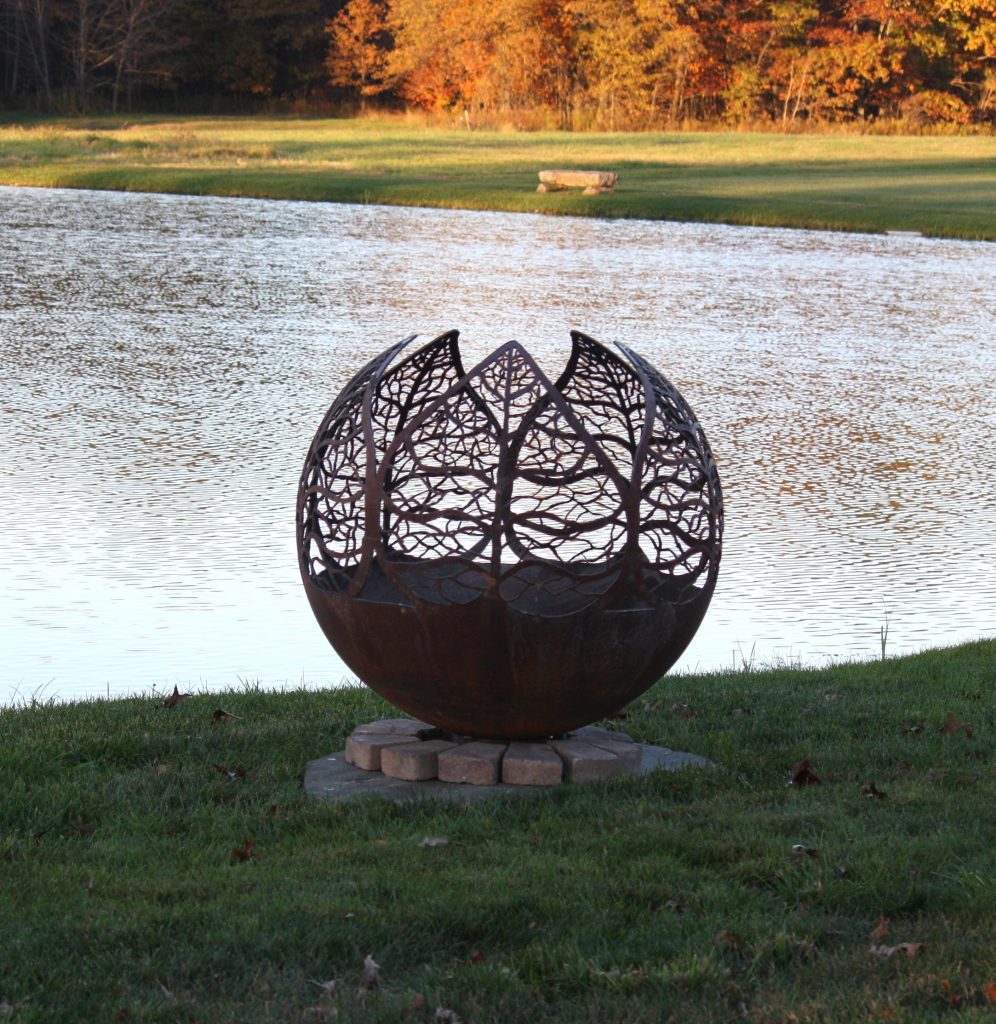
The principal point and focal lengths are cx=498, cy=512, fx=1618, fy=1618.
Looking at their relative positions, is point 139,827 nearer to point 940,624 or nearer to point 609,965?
point 609,965

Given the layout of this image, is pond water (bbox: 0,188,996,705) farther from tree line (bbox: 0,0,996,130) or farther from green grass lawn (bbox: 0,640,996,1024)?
tree line (bbox: 0,0,996,130)

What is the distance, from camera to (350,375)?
55.0ft

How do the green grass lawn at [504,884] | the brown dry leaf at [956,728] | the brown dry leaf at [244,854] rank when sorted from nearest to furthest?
the green grass lawn at [504,884] < the brown dry leaf at [244,854] < the brown dry leaf at [956,728]

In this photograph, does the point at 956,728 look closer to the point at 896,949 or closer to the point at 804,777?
the point at 804,777

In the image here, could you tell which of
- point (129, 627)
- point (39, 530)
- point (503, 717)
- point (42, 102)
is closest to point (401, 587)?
point (503, 717)

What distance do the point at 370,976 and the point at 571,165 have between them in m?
42.2

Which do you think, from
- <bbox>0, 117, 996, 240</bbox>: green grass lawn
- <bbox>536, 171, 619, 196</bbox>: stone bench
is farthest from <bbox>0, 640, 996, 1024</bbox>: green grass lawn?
<bbox>536, 171, 619, 196</bbox>: stone bench

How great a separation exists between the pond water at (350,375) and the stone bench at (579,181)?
406cm

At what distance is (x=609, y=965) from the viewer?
411cm

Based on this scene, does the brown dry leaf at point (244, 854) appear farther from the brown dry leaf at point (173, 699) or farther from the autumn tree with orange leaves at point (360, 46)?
the autumn tree with orange leaves at point (360, 46)

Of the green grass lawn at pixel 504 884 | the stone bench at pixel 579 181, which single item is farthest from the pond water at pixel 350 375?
the stone bench at pixel 579 181

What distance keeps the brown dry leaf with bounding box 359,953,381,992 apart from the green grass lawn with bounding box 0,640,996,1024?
1.3 inches

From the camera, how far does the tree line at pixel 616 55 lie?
69.5 meters

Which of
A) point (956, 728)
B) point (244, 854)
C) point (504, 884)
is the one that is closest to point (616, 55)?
point (956, 728)
